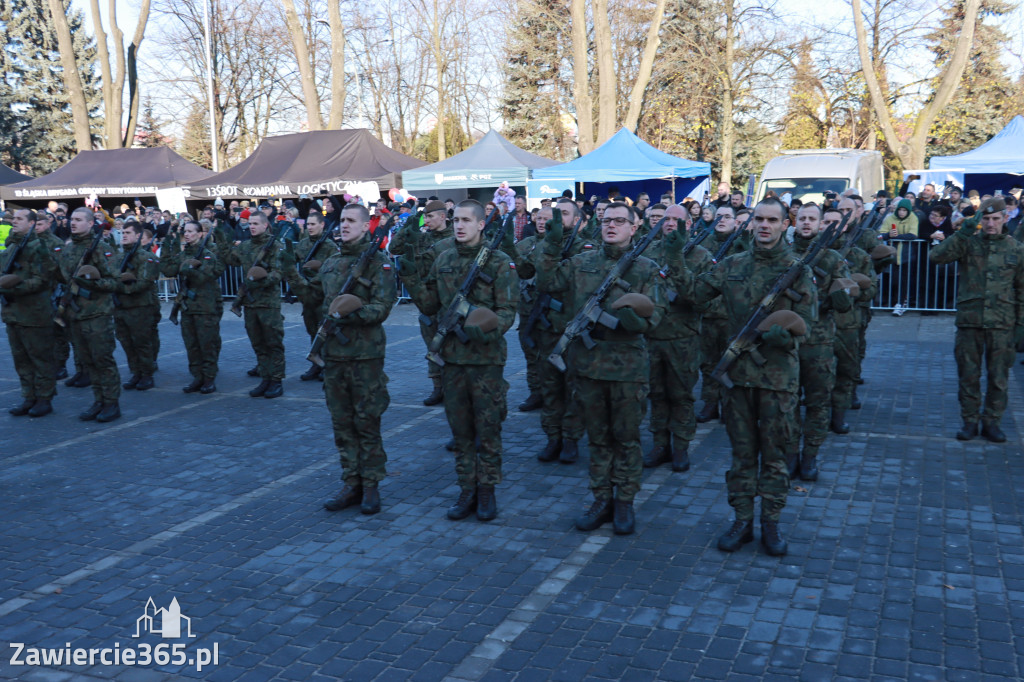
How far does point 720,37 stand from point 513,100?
10.1 metres

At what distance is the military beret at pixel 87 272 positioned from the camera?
29.5 ft

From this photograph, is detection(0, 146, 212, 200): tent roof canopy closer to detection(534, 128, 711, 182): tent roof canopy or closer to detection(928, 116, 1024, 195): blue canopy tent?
detection(534, 128, 711, 182): tent roof canopy

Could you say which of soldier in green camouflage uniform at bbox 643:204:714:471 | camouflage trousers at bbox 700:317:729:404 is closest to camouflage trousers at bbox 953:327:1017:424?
camouflage trousers at bbox 700:317:729:404

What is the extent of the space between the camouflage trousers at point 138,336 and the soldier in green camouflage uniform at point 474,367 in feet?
18.2

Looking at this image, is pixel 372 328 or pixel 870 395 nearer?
pixel 372 328

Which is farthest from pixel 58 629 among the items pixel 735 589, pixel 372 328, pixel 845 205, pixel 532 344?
pixel 845 205

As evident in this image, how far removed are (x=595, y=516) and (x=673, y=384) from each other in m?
1.60

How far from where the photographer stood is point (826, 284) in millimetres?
6605

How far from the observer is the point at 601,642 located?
14.8 feet

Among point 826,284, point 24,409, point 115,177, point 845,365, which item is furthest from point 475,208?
point 115,177

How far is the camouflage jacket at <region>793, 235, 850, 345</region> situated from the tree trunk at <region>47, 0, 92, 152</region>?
3096cm

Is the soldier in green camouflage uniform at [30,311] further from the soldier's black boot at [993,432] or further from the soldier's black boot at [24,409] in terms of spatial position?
the soldier's black boot at [993,432]

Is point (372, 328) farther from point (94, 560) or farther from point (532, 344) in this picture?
point (94, 560)

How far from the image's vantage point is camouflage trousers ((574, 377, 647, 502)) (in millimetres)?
5801
